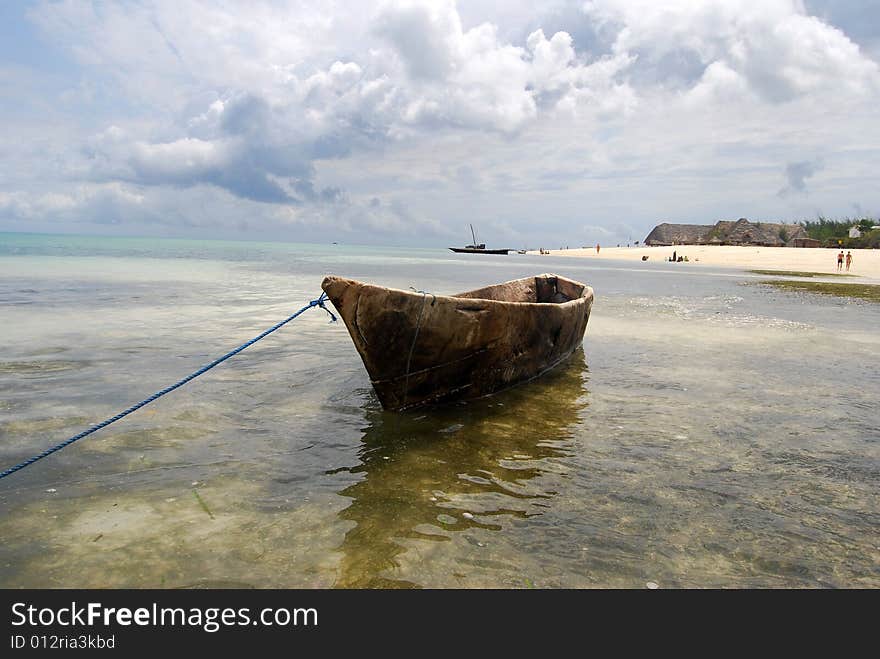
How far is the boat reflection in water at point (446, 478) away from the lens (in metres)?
2.93

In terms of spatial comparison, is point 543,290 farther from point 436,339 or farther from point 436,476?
point 436,476

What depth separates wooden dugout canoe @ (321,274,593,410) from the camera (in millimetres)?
4918

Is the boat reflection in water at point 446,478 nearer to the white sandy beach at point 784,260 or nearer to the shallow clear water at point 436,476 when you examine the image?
the shallow clear water at point 436,476

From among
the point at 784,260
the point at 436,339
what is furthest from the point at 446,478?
the point at 784,260

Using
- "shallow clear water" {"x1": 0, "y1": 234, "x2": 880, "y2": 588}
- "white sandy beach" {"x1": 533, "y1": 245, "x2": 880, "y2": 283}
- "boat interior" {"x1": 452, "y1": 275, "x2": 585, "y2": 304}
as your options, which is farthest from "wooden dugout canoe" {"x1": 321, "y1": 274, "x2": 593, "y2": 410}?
"white sandy beach" {"x1": 533, "y1": 245, "x2": 880, "y2": 283}

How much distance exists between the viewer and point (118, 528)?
3.15m

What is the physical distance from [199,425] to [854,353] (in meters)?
9.93

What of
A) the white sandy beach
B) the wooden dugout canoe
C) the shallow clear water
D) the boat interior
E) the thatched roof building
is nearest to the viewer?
the shallow clear water

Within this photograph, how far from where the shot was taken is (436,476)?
3980 millimetres

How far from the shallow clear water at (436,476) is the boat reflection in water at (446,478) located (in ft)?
0.06

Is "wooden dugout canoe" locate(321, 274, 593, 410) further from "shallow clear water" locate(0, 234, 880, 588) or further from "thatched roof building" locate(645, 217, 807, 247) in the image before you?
"thatched roof building" locate(645, 217, 807, 247)

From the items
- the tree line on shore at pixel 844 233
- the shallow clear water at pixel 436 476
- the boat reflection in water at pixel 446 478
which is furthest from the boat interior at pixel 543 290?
the tree line on shore at pixel 844 233

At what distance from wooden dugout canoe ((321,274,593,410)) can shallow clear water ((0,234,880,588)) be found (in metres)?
0.25

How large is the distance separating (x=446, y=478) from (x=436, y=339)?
1624 millimetres
